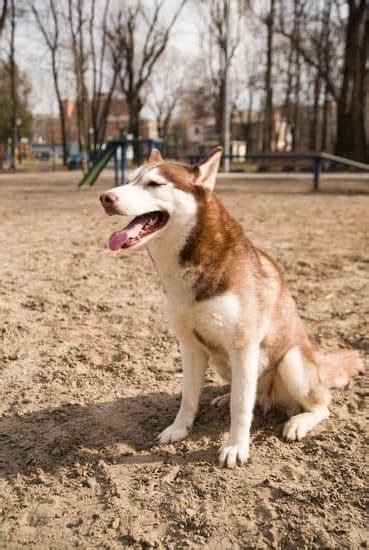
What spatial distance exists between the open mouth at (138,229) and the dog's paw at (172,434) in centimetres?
113

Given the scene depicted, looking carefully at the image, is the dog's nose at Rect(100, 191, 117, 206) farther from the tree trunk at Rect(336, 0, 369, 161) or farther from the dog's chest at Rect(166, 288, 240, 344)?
the tree trunk at Rect(336, 0, 369, 161)

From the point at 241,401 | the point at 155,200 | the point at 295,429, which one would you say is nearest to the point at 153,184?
the point at 155,200

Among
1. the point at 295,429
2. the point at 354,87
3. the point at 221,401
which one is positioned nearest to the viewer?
the point at 295,429

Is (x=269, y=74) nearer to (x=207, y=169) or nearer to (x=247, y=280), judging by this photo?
(x=207, y=169)

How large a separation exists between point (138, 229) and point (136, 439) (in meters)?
1.23

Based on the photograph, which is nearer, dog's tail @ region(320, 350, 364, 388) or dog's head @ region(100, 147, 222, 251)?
dog's head @ region(100, 147, 222, 251)

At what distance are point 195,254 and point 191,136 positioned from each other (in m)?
103

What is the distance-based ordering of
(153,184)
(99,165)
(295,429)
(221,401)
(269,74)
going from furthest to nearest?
(269,74)
(99,165)
(221,401)
(295,429)
(153,184)

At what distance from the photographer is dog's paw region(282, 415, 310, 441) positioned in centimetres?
272

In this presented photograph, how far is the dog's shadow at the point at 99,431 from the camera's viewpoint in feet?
8.39

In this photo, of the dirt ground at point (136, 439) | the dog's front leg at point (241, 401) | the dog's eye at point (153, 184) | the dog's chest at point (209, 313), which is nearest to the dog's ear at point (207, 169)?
the dog's eye at point (153, 184)

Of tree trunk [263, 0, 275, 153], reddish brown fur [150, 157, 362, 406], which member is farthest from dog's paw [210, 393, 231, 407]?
tree trunk [263, 0, 275, 153]

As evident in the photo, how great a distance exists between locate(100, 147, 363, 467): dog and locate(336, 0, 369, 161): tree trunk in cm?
2543

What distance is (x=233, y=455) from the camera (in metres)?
2.48
